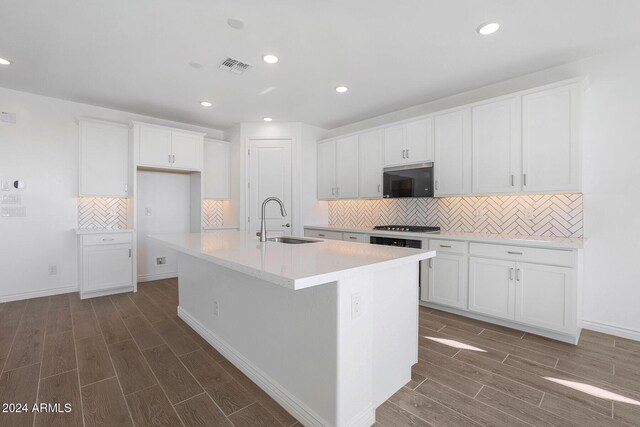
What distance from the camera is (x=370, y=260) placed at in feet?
5.30

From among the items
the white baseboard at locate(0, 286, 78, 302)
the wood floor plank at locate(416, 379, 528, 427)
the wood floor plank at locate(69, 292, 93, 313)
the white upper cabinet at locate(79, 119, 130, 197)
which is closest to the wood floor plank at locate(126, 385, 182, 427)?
the wood floor plank at locate(416, 379, 528, 427)

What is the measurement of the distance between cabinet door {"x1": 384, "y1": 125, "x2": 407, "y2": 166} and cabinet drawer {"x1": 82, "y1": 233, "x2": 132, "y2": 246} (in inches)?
145

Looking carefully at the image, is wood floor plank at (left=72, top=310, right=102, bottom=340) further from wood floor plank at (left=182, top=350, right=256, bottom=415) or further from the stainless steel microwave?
the stainless steel microwave

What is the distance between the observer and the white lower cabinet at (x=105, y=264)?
3.78 meters

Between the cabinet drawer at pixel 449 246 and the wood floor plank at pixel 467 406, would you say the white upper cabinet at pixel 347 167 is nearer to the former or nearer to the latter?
the cabinet drawer at pixel 449 246

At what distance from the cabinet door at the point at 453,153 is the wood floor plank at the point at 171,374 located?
3.12 metres

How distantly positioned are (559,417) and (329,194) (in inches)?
150

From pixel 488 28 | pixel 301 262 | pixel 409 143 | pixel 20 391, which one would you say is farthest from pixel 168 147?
pixel 488 28

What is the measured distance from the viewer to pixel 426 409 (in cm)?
173

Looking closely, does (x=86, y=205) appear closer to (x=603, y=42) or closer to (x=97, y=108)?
(x=97, y=108)

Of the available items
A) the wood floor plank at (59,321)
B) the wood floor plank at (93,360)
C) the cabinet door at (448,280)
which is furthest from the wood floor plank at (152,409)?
the cabinet door at (448,280)

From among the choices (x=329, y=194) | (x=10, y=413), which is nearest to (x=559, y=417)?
(x=10, y=413)

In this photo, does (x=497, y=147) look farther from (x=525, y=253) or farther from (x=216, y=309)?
(x=216, y=309)

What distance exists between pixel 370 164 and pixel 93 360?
12.2ft
